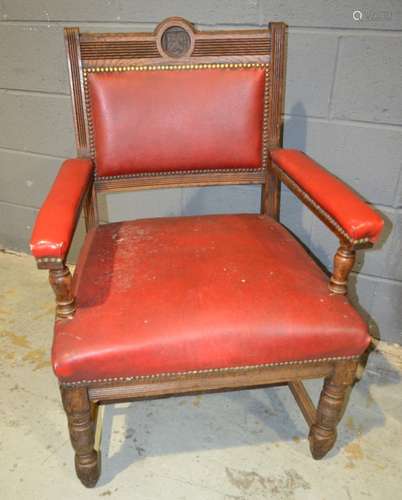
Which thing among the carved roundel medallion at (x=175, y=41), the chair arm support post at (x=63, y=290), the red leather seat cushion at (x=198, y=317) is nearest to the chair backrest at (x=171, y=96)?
the carved roundel medallion at (x=175, y=41)

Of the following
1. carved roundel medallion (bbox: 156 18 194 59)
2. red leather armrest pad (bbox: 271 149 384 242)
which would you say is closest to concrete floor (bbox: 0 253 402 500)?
red leather armrest pad (bbox: 271 149 384 242)

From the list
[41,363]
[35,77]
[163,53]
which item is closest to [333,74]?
[163,53]

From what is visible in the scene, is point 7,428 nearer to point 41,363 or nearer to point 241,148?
point 41,363

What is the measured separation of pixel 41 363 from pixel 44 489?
0.48 metres

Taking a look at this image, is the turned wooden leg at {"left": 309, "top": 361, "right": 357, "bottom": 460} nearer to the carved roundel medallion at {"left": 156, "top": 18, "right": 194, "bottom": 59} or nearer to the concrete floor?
the concrete floor

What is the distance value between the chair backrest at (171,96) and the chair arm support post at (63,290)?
0.48 meters

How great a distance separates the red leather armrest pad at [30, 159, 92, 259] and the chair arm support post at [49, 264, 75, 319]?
0.05 metres

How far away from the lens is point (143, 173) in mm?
1331

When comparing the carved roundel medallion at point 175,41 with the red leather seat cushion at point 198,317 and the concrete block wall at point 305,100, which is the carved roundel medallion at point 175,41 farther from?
the red leather seat cushion at point 198,317

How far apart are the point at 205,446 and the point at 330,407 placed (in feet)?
1.31

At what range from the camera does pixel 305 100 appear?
1.47 meters

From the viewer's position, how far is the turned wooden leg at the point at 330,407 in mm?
1050

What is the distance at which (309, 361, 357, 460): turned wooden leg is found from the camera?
105 cm

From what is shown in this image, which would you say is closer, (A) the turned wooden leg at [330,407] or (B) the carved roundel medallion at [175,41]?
(A) the turned wooden leg at [330,407]
